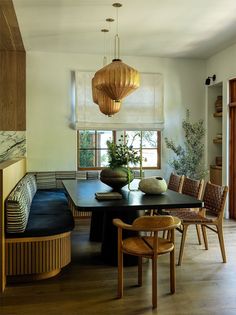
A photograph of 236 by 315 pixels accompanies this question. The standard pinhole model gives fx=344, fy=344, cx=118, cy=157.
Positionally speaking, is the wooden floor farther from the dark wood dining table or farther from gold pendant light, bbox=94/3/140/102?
gold pendant light, bbox=94/3/140/102

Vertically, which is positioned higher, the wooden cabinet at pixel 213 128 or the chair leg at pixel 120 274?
the wooden cabinet at pixel 213 128

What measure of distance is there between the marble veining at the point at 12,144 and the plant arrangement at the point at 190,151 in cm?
272

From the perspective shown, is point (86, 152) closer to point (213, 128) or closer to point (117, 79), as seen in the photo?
point (213, 128)

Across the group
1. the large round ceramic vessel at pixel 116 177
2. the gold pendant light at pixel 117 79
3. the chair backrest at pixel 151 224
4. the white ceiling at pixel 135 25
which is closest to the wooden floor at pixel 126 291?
the chair backrest at pixel 151 224

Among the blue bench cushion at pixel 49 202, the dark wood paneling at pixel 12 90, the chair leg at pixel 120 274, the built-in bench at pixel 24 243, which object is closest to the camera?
the chair leg at pixel 120 274

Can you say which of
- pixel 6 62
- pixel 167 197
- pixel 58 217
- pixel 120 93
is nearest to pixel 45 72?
pixel 6 62

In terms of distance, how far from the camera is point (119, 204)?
3.02m

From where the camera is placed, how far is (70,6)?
4152 mm

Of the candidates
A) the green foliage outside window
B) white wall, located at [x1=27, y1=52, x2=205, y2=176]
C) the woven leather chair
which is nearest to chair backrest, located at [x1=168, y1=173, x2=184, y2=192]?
the woven leather chair

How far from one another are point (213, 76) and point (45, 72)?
312 cm

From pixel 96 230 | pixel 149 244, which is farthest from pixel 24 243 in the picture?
pixel 96 230

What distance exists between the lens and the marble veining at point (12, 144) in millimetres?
6027

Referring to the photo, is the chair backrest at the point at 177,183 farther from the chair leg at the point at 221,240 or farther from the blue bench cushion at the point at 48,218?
the blue bench cushion at the point at 48,218

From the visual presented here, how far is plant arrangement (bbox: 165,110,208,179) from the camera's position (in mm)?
6645
